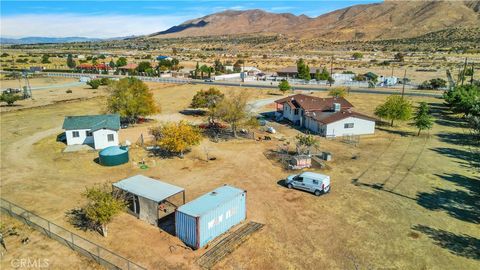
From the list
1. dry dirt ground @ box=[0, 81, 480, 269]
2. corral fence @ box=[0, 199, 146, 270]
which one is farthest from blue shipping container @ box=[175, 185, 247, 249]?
corral fence @ box=[0, 199, 146, 270]

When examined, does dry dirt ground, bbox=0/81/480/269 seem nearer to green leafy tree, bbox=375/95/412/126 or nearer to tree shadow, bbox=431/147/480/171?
tree shadow, bbox=431/147/480/171

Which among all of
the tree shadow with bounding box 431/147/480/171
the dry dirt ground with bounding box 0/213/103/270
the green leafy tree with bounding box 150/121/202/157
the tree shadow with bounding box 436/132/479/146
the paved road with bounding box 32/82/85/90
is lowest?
the dry dirt ground with bounding box 0/213/103/270

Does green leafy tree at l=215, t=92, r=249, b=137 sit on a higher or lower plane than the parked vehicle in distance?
higher

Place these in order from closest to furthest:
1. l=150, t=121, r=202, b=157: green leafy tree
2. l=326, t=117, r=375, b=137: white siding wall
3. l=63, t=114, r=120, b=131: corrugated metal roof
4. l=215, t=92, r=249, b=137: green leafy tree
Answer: l=150, t=121, r=202, b=157: green leafy tree < l=63, t=114, r=120, b=131: corrugated metal roof < l=215, t=92, r=249, b=137: green leafy tree < l=326, t=117, r=375, b=137: white siding wall

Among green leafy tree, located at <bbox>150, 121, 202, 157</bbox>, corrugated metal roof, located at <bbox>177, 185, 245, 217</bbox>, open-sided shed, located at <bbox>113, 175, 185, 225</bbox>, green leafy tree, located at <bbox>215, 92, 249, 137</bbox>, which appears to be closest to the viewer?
corrugated metal roof, located at <bbox>177, 185, 245, 217</bbox>

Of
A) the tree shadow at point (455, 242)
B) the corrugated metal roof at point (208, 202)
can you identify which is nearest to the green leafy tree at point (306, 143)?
the corrugated metal roof at point (208, 202)

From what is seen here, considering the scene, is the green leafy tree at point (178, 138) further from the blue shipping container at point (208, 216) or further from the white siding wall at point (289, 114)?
the white siding wall at point (289, 114)

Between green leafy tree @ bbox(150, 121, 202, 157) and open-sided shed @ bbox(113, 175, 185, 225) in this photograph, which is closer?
open-sided shed @ bbox(113, 175, 185, 225)

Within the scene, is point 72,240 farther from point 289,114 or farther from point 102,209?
point 289,114
